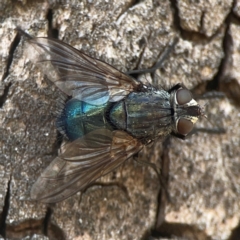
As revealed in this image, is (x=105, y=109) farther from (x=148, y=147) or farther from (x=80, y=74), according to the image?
(x=148, y=147)

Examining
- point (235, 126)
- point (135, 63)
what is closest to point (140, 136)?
point (135, 63)

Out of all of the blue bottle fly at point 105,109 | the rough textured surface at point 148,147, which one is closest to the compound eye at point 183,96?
the blue bottle fly at point 105,109

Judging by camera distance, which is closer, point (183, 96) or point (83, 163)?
point (83, 163)

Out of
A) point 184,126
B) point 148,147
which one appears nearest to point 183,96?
point 184,126

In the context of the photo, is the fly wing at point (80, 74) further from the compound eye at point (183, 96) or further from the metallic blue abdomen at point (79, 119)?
the compound eye at point (183, 96)

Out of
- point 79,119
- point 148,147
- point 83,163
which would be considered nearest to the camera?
point 83,163

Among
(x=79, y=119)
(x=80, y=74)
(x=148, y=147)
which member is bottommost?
(x=148, y=147)

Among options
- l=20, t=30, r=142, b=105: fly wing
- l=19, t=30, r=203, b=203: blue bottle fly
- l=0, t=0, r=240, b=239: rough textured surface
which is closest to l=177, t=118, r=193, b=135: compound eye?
l=19, t=30, r=203, b=203: blue bottle fly

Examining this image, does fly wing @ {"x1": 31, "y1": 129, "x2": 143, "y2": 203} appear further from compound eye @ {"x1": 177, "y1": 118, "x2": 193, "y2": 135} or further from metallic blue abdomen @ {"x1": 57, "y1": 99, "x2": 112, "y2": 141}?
compound eye @ {"x1": 177, "y1": 118, "x2": 193, "y2": 135}

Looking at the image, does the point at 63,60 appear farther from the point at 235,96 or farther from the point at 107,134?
the point at 235,96
